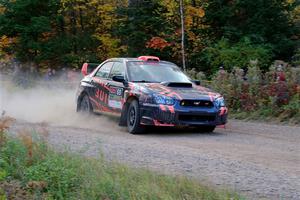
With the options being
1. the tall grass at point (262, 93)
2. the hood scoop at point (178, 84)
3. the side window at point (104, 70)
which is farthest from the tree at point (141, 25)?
the hood scoop at point (178, 84)

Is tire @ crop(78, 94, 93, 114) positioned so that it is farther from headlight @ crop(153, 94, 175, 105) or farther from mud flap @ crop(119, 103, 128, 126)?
headlight @ crop(153, 94, 175, 105)

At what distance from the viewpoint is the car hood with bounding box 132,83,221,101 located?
492 inches

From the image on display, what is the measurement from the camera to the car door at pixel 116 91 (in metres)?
13.6

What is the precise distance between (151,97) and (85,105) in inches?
138

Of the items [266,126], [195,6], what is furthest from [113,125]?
[195,6]

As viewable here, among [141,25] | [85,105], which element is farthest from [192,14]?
[85,105]

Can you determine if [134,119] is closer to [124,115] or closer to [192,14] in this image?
[124,115]

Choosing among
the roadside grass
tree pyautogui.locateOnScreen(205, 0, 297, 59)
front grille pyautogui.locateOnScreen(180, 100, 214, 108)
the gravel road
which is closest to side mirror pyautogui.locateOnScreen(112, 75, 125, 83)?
the gravel road

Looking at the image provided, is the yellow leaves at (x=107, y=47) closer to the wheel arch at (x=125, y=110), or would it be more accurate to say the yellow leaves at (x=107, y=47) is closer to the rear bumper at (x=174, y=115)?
the wheel arch at (x=125, y=110)

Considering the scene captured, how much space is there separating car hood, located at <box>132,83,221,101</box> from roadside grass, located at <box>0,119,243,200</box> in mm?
4279

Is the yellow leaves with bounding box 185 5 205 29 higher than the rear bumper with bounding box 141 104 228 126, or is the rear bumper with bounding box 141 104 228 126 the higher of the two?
the yellow leaves with bounding box 185 5 205 29

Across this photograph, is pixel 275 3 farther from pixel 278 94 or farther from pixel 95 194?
pixel 95 194

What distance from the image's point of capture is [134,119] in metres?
12.8

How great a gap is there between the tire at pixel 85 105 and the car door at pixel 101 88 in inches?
10.2
